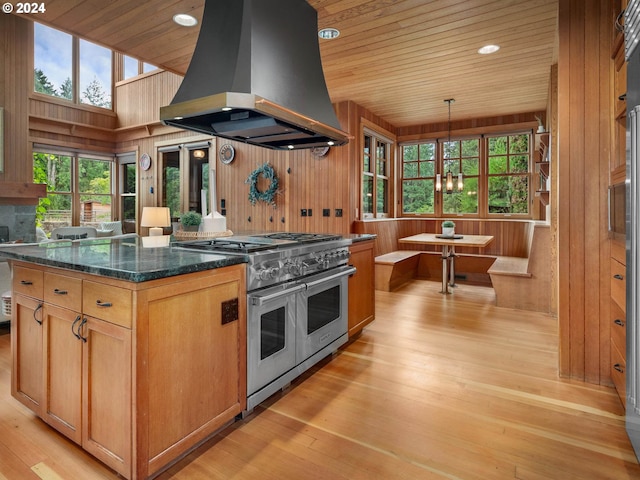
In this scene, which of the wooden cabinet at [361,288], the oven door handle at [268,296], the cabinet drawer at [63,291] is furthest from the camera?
the wooden cabinet at [361,288]

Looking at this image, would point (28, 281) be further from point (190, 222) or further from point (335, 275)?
point (335, 275)

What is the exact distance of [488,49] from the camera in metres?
3.59

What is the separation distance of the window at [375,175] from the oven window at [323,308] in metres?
3.00

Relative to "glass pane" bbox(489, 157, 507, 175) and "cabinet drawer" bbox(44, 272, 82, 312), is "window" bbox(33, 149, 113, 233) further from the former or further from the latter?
"glass pane" bbox(489, 157, 507, 175)

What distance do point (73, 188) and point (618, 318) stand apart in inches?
378

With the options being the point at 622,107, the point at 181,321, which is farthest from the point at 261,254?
the point at 622,107

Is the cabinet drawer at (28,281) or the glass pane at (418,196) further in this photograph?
the glass pane at (418,196)

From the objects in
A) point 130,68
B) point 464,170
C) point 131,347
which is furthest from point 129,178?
point 131,347

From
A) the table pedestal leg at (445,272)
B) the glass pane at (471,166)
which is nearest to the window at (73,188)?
the table pedestal leg at (445,272)

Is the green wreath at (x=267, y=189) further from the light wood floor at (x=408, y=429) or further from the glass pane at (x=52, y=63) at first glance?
the glass pane at (x=52, y=63)

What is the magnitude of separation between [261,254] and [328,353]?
3.81 ft

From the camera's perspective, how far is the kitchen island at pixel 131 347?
1468mm

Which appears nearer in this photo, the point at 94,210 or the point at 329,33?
the point at 329,33

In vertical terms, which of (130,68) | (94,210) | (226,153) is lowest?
(94,210)
